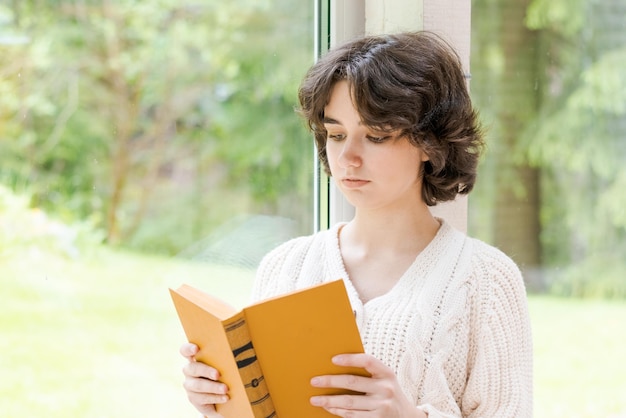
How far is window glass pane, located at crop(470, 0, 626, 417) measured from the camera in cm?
199

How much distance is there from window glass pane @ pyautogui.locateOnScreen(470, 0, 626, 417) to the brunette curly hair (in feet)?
2.00

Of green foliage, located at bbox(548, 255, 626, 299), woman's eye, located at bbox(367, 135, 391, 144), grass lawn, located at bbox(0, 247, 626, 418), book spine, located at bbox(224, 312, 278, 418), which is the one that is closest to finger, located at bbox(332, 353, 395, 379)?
book spine, located at bbox(224, 312, 278, 418)

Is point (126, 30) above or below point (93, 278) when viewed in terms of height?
above

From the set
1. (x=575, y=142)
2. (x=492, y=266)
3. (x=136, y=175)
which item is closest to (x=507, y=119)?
(x=575, y=142)

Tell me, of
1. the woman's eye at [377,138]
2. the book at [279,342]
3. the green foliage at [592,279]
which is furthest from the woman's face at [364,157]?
the green foliage at [592,279]

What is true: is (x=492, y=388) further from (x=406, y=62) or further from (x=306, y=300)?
(x=406, y=62)

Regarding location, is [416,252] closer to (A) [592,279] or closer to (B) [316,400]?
(B) [316,400]

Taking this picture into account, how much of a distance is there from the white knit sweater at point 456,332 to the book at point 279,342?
0.16m

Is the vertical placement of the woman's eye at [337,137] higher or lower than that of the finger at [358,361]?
higher

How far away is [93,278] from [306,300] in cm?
52

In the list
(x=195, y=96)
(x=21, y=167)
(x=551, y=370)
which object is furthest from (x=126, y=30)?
(x=551, y=370)

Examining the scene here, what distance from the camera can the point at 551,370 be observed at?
80.9 inches

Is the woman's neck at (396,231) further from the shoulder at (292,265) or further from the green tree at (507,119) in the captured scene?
the green tree at (507,119)

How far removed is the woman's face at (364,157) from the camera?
1260 millimetres
